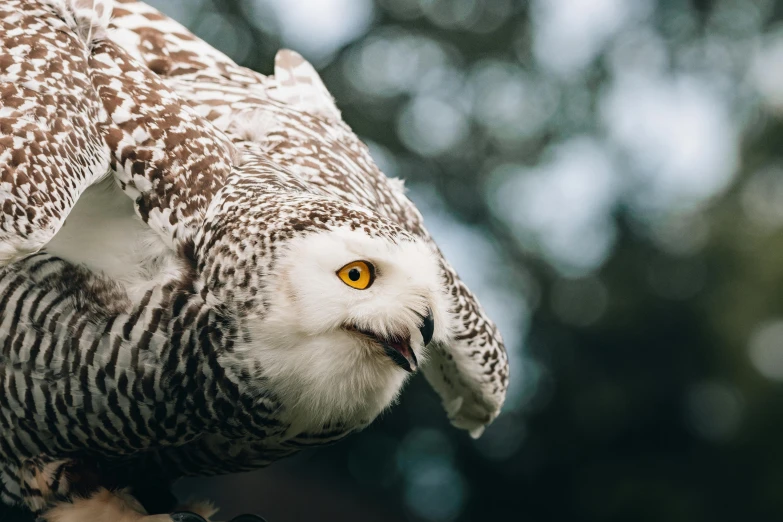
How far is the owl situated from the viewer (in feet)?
7.50

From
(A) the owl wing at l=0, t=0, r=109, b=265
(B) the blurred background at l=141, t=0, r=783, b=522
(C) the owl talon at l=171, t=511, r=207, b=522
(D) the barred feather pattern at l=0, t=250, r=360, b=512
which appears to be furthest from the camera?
(B) the blurred background at l=141, t=0, r=783, b=522

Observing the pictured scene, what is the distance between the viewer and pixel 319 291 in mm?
2256

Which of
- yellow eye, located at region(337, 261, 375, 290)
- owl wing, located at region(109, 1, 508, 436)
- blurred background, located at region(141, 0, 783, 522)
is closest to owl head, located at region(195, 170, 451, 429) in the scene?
yellow eye, located at region(337, 261, 375, 290)

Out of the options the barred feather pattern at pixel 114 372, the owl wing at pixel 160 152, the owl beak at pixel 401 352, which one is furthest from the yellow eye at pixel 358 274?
the owl wing at pixel 160 152

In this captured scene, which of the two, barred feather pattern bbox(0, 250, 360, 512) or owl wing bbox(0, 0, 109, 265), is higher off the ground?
owl wing bbox(0, 0, 109, 265)

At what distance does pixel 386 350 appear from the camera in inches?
91.9

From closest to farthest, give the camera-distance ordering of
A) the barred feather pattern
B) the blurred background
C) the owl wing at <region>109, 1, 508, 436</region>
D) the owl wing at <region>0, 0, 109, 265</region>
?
the owl wing at <region>0, 0, 109, 265</region>
the barred feather pattern
the owl wing at <region>109, 1, 508, 436</region>
the blurred background

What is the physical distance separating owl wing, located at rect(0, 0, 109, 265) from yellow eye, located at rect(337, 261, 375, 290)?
0.67m

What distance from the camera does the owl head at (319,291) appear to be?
226 cm

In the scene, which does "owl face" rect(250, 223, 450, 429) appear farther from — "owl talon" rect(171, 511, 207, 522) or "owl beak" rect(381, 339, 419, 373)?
"owl talon" rect(171, 511, 207, 522)

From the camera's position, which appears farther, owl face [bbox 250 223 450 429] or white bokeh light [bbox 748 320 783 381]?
white bokeh light [bbox 748 320 783 381]

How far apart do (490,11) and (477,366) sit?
9942 millimetres

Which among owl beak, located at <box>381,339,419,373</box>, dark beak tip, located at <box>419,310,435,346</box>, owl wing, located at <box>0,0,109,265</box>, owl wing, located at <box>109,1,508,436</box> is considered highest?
dark beak tip, located at <box>419,310,435,346</box>

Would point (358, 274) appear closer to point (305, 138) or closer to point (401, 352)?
point (401, 352)
